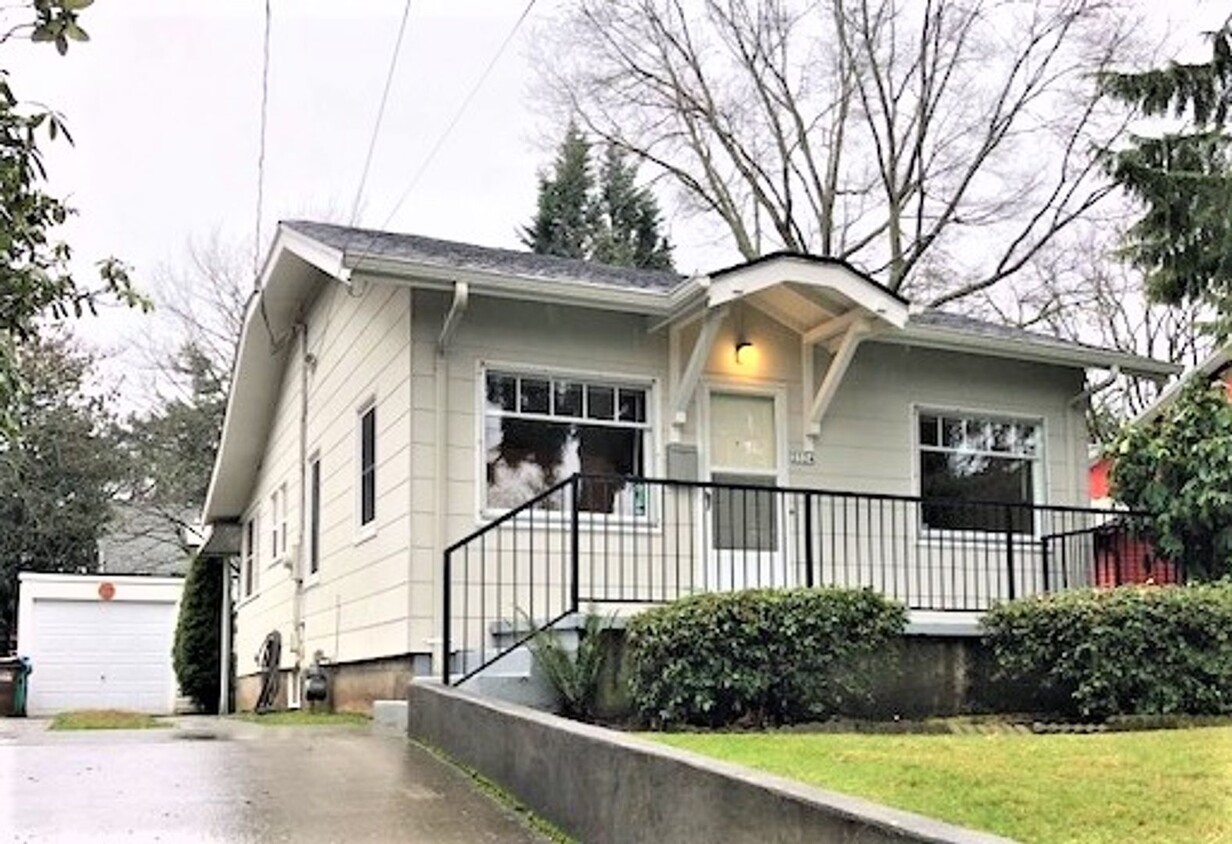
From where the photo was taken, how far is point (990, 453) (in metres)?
12.6

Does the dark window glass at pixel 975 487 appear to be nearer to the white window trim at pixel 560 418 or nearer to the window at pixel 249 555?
the white window trim at pixel 560 418

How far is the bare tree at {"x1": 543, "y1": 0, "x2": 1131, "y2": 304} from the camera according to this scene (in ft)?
85.5

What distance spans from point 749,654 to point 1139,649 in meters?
2.66

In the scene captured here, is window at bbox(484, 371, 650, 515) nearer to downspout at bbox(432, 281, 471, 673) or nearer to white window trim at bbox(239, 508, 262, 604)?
downspout at bbox(432, 281, 471, 673)

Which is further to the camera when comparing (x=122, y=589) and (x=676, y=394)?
(x=122, y=589)

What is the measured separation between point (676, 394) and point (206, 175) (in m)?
9.47

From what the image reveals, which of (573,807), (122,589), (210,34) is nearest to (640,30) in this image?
(122,589)

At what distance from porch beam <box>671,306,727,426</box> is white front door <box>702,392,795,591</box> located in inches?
16.5

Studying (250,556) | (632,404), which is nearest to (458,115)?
(632,404)

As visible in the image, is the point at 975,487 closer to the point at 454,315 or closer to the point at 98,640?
the point at 454,315

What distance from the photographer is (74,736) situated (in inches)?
390

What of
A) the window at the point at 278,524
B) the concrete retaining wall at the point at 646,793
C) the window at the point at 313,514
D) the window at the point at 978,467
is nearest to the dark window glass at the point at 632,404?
the window at the point at 978,467

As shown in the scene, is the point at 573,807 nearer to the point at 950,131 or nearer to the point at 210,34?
the point at 210,34

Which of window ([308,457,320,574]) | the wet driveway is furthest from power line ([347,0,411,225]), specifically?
the wet driveway
